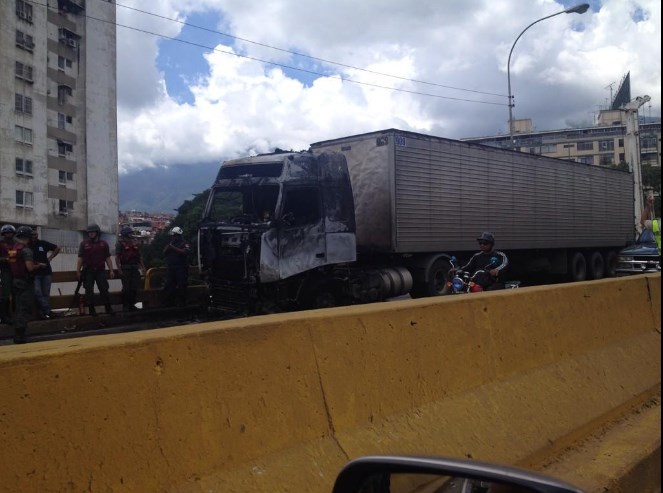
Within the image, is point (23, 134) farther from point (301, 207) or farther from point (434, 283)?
point (301, 207)

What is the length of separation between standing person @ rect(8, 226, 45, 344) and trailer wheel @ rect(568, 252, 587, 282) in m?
16.6

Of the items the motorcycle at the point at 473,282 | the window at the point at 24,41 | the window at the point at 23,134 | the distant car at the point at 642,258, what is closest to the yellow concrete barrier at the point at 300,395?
the motorcycle at the point at 473,282

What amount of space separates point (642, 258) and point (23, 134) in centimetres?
5047

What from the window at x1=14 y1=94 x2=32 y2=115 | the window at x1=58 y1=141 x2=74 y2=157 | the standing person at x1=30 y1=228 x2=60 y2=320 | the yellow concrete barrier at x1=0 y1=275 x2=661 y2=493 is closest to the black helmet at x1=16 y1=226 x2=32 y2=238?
the standing person at x1=30 y1=228 x2=60 y2=320

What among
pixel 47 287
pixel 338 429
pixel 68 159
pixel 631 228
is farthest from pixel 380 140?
pixel 68 159

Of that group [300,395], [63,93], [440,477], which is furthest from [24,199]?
[440,477]

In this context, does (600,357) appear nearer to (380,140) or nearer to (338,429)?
(338,429)

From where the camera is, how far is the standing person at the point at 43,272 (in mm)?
9961

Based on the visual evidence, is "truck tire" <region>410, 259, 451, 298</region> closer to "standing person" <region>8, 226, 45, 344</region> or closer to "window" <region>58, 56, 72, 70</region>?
"standing person" <region>8, 226, 45, 344</region>

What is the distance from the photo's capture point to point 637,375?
20.0 feet

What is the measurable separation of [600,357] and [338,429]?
3497 millimetres

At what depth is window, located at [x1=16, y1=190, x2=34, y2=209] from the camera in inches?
2048

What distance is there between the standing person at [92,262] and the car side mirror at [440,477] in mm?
10252

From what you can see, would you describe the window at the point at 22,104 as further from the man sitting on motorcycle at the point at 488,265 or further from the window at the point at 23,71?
the man sitting on motorcycle at the point at 488,265
